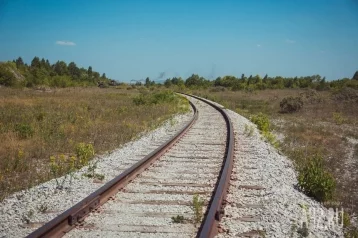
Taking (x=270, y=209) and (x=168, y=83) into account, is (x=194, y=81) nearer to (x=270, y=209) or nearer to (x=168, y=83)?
(x=168, y=83)

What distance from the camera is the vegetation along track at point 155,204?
13.2 feet

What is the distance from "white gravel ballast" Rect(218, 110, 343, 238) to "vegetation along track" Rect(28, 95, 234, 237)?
23cm

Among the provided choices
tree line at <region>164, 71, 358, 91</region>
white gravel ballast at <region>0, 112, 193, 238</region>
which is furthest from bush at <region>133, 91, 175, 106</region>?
tree line at <region>164, 71, 358, 91</region>

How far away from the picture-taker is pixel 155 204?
4.93 m

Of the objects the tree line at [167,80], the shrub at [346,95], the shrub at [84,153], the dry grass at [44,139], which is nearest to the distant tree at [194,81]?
the tree line at [167,80]

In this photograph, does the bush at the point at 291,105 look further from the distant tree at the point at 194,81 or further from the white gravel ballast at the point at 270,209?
the distant tree at the point at 194,81

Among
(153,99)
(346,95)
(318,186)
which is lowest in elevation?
(318,186)

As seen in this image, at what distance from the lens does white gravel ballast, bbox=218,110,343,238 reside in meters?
4.17

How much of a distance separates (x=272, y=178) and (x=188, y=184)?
1.77 m

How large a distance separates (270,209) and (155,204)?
1713 millimetres

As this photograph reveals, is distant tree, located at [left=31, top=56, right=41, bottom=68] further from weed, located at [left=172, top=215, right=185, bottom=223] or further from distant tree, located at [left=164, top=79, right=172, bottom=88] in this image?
weed, located at [left=172, top=215, right=185, bottom=223]

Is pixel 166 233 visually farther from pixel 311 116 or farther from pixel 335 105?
pixel 335 105

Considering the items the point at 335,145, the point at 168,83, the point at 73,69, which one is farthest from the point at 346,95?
the point at 73,69

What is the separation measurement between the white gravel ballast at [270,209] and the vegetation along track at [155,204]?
23 cm
